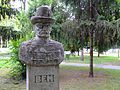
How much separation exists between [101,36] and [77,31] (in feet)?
3.98

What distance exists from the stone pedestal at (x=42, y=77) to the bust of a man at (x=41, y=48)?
11 centimetres

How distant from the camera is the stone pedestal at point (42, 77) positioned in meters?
5.36

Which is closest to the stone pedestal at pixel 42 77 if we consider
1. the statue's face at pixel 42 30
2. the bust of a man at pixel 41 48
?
the bust of a man at pixel 41 48

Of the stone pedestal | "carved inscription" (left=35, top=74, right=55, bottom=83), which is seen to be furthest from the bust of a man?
"carved inscription" (left=35, top=74, right=55, bottom=83)

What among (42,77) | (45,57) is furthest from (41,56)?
(42,77)

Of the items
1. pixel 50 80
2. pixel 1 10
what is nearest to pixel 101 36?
pixel 1 10

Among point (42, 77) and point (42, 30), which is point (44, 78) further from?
point (42, 30)

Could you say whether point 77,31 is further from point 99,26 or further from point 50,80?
point 50,80

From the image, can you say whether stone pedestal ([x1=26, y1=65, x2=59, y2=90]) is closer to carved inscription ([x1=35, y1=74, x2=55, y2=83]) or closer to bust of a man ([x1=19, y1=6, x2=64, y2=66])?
carved inscription ([x1=35, y1=74, x2=55, y2=83])

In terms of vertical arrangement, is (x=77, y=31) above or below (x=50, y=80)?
above

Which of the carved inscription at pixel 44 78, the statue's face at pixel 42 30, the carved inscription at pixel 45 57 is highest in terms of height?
the statue's face at pixel 42 30

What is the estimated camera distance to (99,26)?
47.8ft

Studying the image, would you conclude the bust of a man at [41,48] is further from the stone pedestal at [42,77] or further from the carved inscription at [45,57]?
the stone pedestal at [42,77]

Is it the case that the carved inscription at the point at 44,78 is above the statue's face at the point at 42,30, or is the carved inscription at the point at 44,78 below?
below
